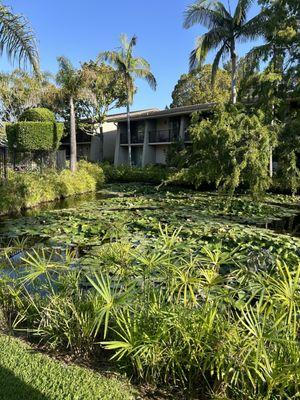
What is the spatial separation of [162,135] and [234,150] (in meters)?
22.2

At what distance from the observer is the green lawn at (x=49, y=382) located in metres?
3.13

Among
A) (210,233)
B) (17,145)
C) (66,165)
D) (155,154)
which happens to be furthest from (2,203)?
(155,154)

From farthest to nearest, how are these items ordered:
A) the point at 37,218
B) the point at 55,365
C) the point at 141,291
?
the point at 37,218
the point at 141,291
the point at 55,365

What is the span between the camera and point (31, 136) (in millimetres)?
25953

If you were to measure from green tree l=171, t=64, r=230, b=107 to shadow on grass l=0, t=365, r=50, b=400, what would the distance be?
3712 cm

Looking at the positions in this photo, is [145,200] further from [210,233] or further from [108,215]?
[210,233]

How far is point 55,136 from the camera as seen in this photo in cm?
2780

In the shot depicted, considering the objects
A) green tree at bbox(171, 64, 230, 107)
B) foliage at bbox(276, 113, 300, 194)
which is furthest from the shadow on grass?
green tree at bbox(171, 64, 230, 107)

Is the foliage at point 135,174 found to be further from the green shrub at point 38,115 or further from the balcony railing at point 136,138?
the balcony railing at point 136,138

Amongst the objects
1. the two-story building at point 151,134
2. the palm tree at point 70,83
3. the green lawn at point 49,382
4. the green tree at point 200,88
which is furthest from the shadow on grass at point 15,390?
the green tree at point 200,88

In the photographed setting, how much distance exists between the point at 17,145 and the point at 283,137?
17457mm

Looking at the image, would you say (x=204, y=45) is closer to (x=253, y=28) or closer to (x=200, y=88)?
(x=253, y=28)

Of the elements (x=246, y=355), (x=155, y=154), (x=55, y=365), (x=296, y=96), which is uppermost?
(x=296, y=96)

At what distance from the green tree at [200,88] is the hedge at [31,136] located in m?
18.1
